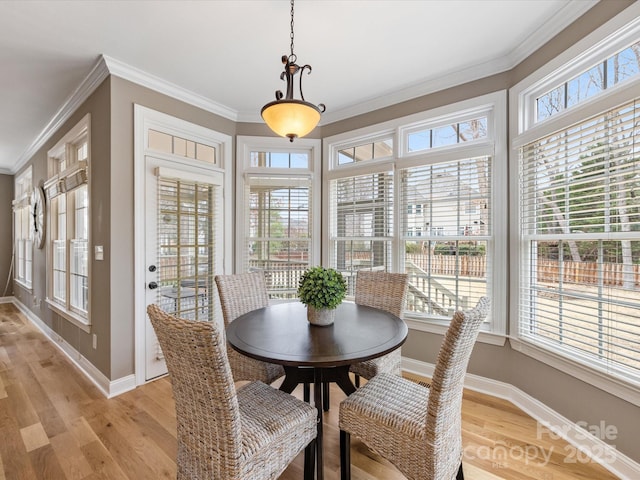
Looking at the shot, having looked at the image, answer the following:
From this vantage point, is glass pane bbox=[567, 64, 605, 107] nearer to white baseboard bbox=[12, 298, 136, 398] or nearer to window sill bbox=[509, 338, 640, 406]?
window sill bbox=[509, 338, 640, 406]

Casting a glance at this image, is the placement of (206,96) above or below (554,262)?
above

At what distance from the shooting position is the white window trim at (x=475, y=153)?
245 centimetres

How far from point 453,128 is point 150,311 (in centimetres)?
284

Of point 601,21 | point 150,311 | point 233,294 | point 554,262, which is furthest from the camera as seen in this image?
point 233,294

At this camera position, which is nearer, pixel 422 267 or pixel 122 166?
pixel 122 166

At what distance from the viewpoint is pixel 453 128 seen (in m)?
2.76

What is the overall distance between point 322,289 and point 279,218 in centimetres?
194

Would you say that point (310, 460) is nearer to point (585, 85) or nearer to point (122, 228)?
point (122, 228)

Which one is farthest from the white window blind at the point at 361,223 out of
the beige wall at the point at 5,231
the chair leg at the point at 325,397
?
the beige wall at the point at 5,231

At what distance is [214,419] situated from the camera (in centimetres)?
109

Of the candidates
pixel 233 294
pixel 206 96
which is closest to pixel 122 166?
pixel 206 96

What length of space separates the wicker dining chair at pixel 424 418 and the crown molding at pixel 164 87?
10.2 feet

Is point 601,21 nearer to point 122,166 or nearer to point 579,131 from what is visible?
point 579,131

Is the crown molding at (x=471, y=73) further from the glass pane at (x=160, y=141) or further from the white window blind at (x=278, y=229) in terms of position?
the glass pane at (x=160, y=141)
